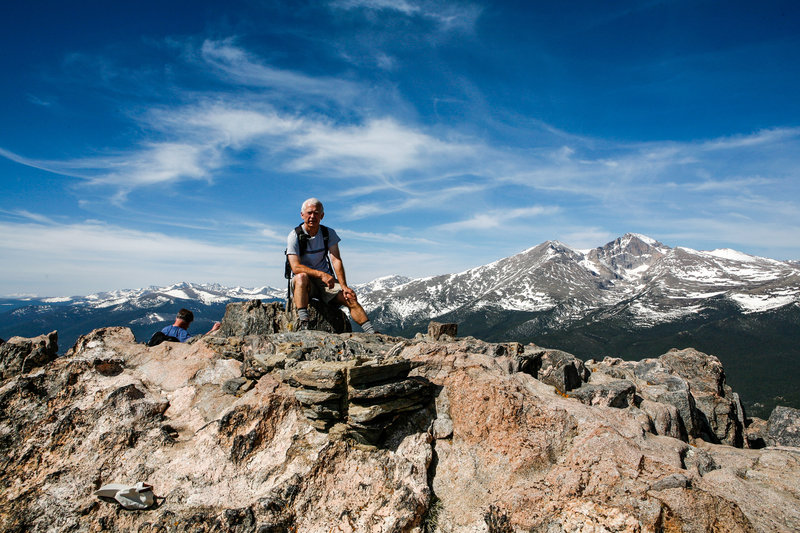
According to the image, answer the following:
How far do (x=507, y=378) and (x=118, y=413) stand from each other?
1117 centimetres

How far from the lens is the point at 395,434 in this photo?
32.7 feet

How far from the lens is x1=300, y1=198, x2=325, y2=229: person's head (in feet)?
47.7

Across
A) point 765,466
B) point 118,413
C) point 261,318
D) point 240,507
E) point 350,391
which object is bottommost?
point 240,507

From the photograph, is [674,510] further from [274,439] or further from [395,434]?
[274,439]

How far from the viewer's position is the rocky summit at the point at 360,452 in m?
8.16

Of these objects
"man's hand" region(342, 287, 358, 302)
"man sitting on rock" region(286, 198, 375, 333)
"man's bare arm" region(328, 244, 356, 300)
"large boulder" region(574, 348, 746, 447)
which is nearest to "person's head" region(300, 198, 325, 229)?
"man sitting on rock" region(286, 198, 375, 333)

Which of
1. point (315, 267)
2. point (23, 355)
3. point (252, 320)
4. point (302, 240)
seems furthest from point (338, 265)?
point (23, 355)

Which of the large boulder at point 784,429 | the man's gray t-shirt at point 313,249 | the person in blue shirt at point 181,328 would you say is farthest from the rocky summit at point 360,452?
the large boulder at point 784,429

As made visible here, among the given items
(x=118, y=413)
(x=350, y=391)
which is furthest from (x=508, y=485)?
(x=118, y=413)

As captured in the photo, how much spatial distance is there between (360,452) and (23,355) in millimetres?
11753

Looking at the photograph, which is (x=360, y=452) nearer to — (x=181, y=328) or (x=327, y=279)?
(x=327, y=279)

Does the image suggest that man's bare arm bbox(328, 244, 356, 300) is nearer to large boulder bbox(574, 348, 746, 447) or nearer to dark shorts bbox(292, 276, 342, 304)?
dark shorts bbox(292, 276, 342, 304)

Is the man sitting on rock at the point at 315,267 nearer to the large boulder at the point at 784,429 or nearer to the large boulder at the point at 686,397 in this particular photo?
the large boulder at the point at 686,397

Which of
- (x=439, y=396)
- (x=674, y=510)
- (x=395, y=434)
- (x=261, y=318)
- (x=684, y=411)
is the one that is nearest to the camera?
(x=674, y=510)
